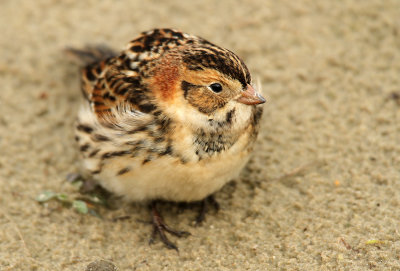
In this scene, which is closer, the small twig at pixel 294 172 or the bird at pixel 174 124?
the bird at pixel 174 124

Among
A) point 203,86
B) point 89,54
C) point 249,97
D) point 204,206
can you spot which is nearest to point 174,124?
point 203,86

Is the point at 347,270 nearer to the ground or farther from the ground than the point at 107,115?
nearer to the ground

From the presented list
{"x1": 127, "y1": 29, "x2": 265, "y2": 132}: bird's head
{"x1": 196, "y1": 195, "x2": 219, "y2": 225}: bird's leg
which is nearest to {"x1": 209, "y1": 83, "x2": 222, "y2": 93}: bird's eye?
{"x1": 127, "y1": 29, "x2": 265, "y2": 132}: bird's head

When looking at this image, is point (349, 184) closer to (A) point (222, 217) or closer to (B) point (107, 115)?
(A) point (222, 217)

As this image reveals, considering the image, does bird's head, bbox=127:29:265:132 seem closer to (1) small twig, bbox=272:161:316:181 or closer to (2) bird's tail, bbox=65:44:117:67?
(1) small twig, bbox=272:161:316:181

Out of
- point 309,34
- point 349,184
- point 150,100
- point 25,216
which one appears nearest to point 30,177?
point 25,216

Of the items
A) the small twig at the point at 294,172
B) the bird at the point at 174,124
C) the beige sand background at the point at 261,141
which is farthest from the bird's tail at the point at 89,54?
the small twig at the point at 294,172

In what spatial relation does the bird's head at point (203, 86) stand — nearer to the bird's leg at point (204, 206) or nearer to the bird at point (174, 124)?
the bird at point (174, 124)
